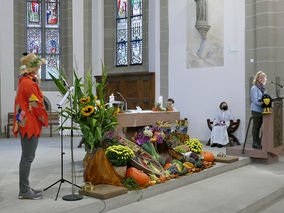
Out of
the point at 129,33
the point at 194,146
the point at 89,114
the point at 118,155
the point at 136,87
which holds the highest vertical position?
the point at 129,33

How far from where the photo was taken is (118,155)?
4859mm

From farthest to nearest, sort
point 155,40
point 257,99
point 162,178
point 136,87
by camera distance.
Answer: point 136,87
point 155,40
point 257,99
point 162,178

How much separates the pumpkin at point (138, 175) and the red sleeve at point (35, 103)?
1.44 metres

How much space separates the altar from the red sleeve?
1954mm

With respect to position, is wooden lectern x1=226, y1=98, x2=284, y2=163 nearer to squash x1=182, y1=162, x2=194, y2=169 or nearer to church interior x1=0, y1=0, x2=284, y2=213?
church interior x1=0, y1=0, x2=284, y2=213

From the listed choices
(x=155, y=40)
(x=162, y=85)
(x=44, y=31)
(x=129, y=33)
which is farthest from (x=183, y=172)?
(x=44, y=31)

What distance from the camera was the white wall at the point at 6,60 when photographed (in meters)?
12.4

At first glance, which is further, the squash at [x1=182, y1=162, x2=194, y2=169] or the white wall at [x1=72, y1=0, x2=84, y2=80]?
the white wall at [x1=72, y1=0, x2=84, y2=80]

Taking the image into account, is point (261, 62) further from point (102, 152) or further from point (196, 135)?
point (102, 152)

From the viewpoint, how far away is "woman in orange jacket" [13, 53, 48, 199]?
13.3 feet

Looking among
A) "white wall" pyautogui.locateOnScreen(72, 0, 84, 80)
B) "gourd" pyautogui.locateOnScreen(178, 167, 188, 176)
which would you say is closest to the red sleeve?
"gourd" pyautogui.locateOnScreen(178, 167, 188, 176)

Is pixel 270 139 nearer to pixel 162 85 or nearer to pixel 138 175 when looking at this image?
pixel 138 175

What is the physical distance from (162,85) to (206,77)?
1.49 metres

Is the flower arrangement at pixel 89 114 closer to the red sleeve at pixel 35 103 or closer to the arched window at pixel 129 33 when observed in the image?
the red sleeve at pixel 35 103
